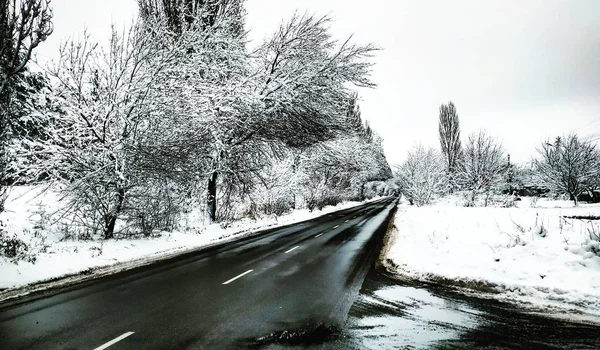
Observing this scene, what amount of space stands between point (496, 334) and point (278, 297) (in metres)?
3.74

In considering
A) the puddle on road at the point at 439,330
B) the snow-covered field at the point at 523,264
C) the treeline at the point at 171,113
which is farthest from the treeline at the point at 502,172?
the puddle on road at the point at 439,330

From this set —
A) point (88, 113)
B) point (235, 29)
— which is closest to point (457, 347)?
point (88, 113)

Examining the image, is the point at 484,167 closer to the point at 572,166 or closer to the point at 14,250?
the point at 572,166

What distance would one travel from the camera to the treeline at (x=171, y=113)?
39.9 feet

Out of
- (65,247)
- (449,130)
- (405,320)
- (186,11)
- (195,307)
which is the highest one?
(186,11)

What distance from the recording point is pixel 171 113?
45.5 ft

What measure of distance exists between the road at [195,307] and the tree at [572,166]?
79.0ft

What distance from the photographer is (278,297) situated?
6734 mm

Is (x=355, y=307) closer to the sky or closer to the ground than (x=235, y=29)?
closer to the ground

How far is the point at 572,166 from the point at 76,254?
31.5 meters

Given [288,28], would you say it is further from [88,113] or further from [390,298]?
[390,298]

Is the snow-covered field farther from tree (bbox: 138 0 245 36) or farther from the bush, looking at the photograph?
tree (bbox: 138 0 245 36)

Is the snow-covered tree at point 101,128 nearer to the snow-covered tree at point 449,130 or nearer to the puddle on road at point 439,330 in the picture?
the puddle on road at point 439,330

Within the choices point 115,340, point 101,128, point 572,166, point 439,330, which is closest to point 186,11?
point 101,128
